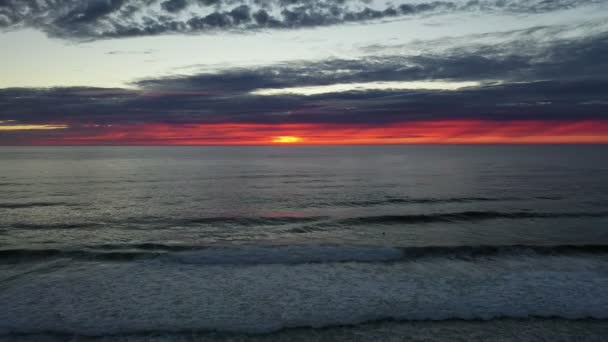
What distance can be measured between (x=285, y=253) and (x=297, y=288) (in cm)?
500

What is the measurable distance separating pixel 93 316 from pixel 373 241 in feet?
49.2

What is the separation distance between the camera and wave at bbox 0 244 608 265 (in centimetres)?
1880

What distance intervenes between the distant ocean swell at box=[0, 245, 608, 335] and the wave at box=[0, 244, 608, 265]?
10 centimetres

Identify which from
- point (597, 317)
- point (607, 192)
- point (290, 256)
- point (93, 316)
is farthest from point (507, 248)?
point (607, 192)

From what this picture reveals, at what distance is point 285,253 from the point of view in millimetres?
19828

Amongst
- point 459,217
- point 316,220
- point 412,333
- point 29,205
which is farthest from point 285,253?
point 29,205

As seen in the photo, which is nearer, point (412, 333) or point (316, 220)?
point (412, 333)

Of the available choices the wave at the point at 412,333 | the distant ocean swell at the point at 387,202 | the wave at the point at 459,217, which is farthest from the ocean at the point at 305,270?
the distant ocean swell at the point at 387,202

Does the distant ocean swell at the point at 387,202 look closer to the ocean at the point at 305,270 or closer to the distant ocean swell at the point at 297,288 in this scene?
the ocean at the point at 305,270

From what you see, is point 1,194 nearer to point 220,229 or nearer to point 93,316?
point 220,229

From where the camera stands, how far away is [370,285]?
15.1 meters

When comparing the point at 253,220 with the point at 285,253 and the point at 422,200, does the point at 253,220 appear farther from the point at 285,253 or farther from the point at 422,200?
the point at 422,200

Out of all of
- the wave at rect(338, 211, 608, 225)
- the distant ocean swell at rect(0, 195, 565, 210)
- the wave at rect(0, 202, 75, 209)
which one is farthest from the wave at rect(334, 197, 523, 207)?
the wave at rect(0, 202, 75, 209)

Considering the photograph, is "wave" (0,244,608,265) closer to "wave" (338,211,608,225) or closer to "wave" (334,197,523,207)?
"wave" (338,211,608,225)
